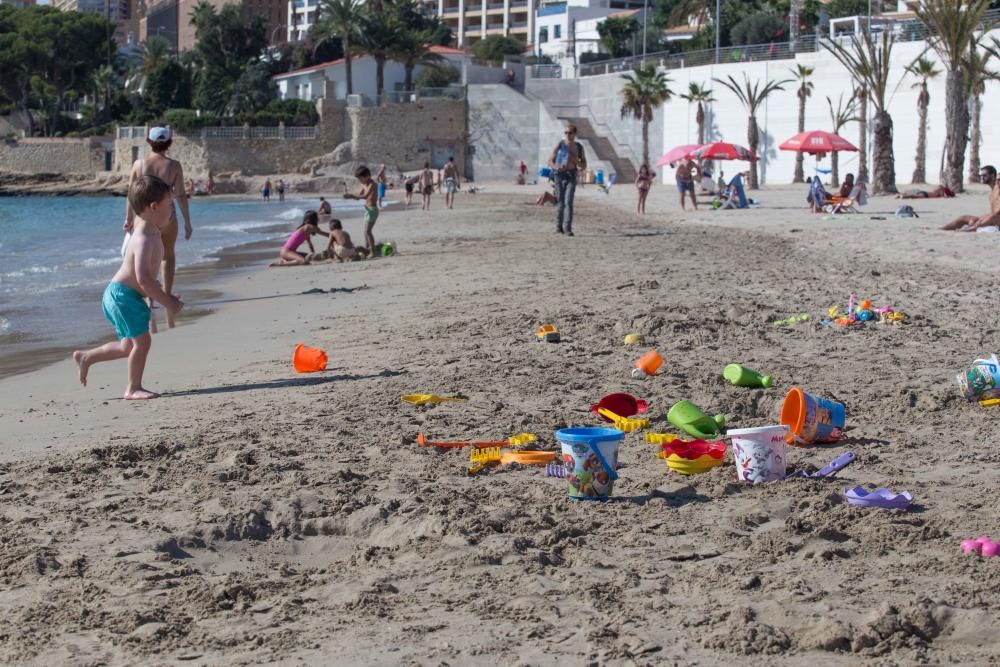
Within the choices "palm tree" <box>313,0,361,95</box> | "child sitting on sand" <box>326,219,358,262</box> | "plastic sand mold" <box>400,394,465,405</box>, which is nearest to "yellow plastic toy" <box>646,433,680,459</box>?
"plastic sand mold" <box>400,394,465,405</box>

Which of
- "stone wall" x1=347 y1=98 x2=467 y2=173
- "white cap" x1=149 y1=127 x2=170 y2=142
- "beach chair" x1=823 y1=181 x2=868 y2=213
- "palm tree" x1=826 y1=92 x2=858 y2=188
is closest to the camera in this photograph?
"white cap" x1=149 y1=127 x2=170 y2=142

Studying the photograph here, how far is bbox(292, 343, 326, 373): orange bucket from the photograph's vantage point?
7137mm

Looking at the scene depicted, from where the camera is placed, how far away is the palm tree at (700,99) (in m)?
49.4

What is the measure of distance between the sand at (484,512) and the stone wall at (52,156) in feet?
234

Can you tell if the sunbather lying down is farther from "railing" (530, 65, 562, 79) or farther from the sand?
"railing" (530, 65, 562, 79)

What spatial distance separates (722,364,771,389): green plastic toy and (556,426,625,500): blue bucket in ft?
6.68

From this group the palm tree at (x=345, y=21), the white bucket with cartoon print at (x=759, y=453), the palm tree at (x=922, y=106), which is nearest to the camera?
the white bucket with cartoon print at (x=759, y=453)

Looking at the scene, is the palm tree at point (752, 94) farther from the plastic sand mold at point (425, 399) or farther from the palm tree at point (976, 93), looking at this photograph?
the plastic sand mold at point (425, 399)

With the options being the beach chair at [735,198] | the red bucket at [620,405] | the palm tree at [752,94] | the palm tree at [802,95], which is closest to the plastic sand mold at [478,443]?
the red bucket at [620,405]

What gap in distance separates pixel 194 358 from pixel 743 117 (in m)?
43.0

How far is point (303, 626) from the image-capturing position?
3.27m

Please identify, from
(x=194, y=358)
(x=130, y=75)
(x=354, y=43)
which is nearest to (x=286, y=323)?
(x=194, y=358)

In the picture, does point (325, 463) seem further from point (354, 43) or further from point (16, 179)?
point (16, 179)

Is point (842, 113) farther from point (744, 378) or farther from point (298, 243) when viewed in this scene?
point (744, 378)
